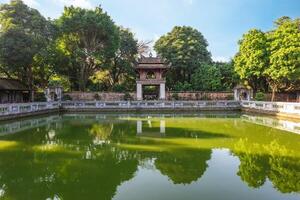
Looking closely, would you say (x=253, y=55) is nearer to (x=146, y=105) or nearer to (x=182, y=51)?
(x=182, y=51)

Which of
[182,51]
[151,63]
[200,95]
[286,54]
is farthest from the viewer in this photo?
[182,51]

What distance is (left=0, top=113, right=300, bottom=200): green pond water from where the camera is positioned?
586 centimetres

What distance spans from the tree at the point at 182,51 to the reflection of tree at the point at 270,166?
27.4 meters

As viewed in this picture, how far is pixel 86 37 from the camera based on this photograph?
33.5 metres

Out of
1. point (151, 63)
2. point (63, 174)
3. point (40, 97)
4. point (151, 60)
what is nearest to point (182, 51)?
point (151, 60)

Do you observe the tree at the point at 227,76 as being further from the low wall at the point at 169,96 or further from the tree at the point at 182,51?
the tree at the point at 182,51

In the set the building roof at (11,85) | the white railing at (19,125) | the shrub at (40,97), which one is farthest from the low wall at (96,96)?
the white railing at (19,125)

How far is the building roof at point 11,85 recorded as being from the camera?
26.3 m

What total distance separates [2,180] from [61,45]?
93.4 feet

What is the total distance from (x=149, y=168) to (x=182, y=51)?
30649mm

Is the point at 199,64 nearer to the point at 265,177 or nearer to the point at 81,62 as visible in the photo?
the point at 81,62

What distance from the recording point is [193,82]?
35750 mm

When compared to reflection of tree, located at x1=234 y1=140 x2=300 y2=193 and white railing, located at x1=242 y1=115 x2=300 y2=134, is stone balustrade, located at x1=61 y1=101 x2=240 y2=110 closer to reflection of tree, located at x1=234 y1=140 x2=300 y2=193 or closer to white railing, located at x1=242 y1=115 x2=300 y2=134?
white railing, located at x1=242 y1=115 x2=300 y2=134

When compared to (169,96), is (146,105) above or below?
below
